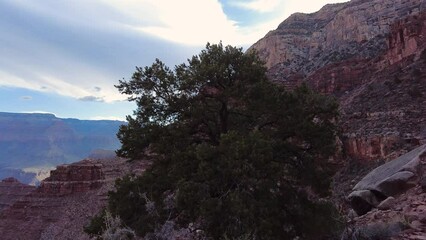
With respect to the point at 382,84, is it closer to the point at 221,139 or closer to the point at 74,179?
the point at 221,139

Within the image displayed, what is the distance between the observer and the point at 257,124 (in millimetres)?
15031

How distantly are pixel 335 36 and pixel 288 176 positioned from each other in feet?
400

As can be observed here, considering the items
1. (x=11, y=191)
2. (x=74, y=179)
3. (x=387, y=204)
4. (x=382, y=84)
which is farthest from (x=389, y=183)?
(x=11, y=191)

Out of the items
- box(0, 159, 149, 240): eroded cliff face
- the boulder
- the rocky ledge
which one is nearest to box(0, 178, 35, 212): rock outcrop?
box(0, 159, 149, 240): eroded cliff face

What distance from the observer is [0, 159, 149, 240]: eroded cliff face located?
214ft

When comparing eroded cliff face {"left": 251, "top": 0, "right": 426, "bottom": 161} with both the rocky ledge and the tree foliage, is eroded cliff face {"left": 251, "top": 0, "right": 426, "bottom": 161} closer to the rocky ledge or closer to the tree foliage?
the tree foliage

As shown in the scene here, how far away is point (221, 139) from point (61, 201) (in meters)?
66.8

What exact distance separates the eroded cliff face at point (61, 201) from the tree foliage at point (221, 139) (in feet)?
165

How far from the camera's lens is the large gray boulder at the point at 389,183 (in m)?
14.8

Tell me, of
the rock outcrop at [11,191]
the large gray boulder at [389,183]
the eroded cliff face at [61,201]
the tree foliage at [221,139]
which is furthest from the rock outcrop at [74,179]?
the large gray boulder at [389,183]

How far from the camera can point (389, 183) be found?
596 inches

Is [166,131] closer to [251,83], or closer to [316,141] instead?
[251,83]

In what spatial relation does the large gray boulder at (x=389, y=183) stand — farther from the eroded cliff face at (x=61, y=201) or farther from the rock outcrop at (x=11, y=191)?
the rock outcrop at (x=11, y=191)

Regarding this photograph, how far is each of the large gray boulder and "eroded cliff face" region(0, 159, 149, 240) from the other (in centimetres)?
5038
